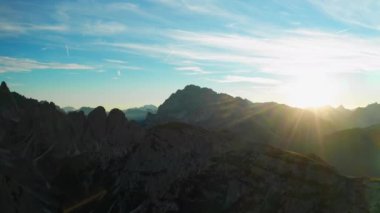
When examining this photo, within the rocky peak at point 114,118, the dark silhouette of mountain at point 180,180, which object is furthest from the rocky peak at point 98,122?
the dark silhouette of mountain at point 180,180

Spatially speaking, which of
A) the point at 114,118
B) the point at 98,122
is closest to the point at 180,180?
the point at 114,118

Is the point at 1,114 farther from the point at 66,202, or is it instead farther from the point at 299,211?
the point at 299,211

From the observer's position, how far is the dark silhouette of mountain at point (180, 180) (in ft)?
291

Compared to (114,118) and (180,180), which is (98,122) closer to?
(114,118)

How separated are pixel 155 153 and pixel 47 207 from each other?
3128 cm

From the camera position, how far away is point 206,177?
98.9 m

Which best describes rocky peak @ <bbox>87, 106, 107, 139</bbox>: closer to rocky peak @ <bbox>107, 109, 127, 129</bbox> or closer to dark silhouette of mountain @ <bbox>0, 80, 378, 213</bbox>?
rocky peak @ <bbox>107, 109, 127, 129</bbox>

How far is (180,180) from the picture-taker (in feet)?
334

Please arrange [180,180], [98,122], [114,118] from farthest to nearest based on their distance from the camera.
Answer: [98,122] → [114,118] → [180,180]

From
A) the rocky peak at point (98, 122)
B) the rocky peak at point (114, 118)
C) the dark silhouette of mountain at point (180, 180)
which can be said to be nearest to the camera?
the dark silhouette of mountain at point (180, 180)

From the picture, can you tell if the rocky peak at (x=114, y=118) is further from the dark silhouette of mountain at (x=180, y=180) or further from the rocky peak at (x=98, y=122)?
the dark silhouette of mountain at (x=180, y=180)

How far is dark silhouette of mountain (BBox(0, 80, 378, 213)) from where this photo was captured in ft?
291

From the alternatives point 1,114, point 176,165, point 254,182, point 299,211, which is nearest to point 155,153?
point 176,165

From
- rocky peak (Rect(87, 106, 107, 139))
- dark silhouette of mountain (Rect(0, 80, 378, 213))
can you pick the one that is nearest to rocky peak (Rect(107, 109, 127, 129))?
rocky peak (Rect(87, 106, 107, 139))
